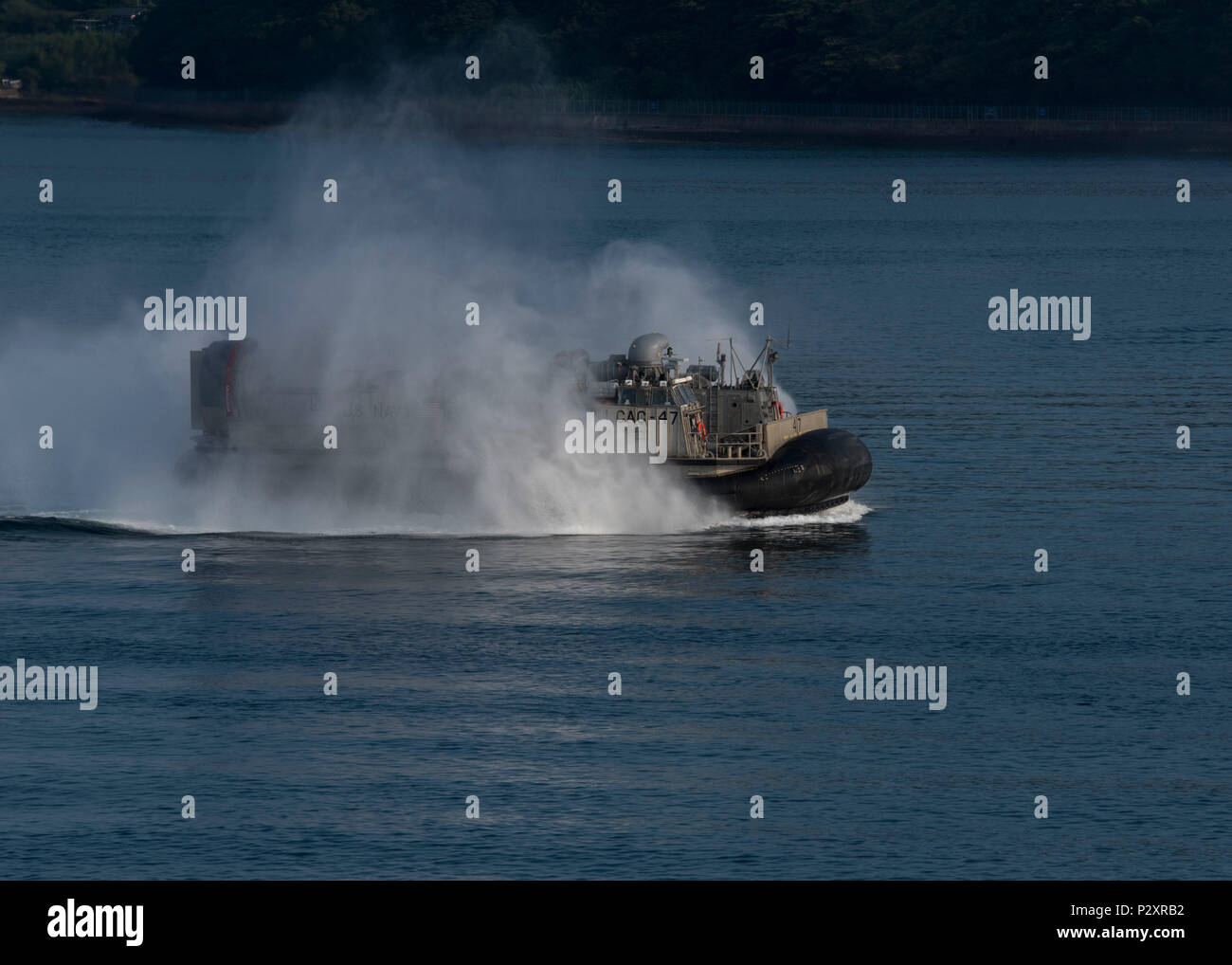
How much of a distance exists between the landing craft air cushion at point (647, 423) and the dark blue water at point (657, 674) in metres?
1.37

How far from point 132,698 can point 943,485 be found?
2856cm

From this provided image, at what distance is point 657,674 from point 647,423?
1249 centimetres

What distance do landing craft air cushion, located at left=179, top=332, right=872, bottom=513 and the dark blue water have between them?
137 cm

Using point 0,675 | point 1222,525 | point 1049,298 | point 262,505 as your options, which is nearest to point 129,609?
point 0,675

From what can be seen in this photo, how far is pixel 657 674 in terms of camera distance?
40312mm

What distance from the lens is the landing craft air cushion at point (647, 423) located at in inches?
2041

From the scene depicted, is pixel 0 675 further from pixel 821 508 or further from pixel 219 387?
pixel 821 508

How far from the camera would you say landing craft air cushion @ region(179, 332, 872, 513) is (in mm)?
51844
